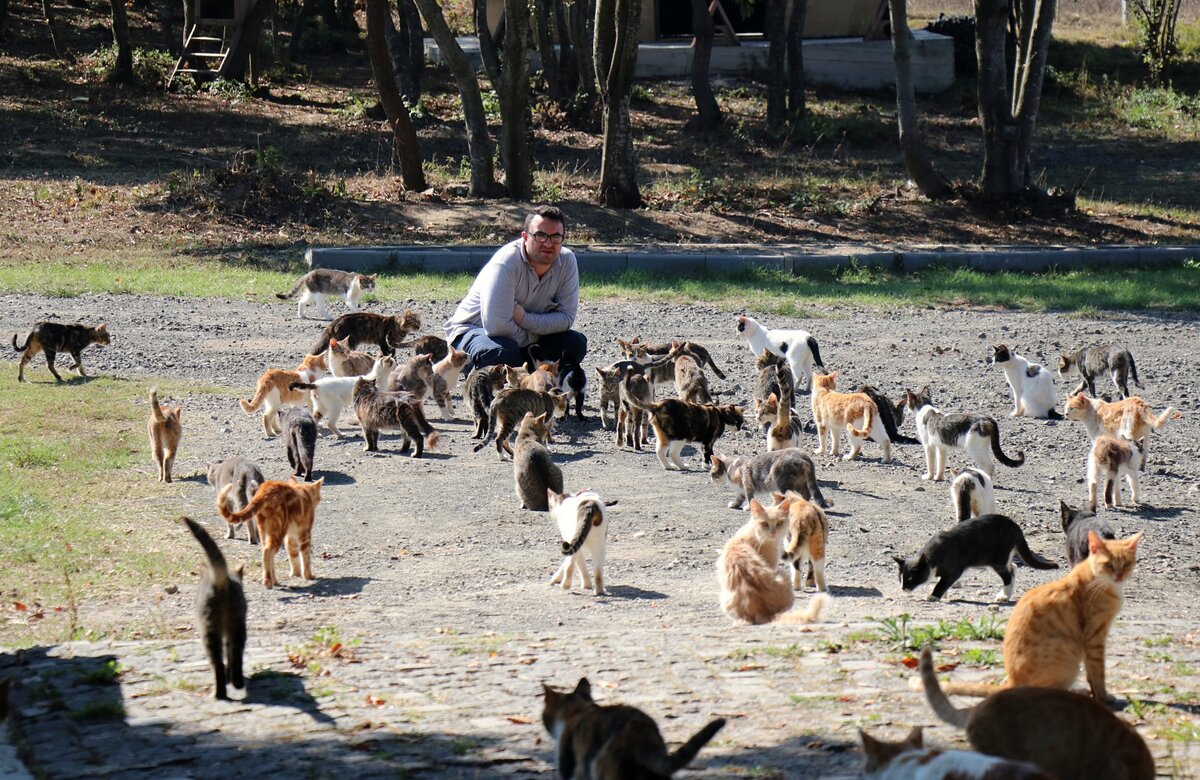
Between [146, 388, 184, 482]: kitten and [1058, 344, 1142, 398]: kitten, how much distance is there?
26.5ft

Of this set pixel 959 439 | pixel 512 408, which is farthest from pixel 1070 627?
pixel 512 408

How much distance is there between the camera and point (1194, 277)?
66.5ft

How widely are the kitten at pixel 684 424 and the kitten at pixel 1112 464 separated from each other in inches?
107

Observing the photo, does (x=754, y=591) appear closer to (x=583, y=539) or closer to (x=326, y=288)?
(x=583, y=539)

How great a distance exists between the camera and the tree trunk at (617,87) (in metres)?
23.0

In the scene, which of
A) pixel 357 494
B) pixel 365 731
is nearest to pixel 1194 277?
pixel 357 494

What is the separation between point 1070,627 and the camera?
5.56m

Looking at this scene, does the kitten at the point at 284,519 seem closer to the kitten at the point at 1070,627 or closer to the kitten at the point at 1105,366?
the kitten at the point at 1070,627

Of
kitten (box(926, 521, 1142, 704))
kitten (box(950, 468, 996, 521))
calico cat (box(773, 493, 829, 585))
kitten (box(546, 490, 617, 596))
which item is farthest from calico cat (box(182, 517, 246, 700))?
kitten (box(950, 468, 996, 521))

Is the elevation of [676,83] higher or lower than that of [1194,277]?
higher

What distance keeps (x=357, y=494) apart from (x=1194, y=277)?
564 inches

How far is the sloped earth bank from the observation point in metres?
5.38

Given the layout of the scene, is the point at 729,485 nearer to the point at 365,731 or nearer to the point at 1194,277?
the point at 365,731

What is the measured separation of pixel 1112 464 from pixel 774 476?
233cm
